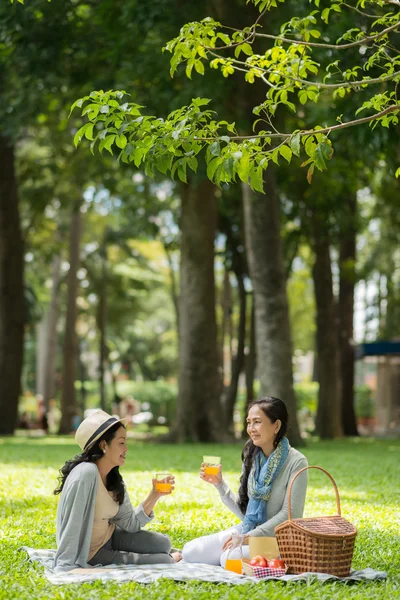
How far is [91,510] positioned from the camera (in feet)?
20.3

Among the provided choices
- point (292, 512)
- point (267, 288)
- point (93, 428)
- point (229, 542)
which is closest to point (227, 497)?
point (229, 542)

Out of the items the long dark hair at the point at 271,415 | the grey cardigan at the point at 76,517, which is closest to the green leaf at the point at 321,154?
the long dark hair at the point at 271,415

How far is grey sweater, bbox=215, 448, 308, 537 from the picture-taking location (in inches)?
255

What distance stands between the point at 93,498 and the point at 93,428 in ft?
1.41

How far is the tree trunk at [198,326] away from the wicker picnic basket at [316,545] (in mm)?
14837

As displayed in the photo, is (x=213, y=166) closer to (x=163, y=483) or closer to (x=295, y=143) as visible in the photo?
(x=295, y=143)

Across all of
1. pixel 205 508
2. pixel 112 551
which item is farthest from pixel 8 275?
pixel 112 551

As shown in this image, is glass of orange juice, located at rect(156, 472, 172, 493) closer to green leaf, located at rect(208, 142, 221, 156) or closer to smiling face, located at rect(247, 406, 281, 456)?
smiling face, located at rect(247, 406, 281, 456)

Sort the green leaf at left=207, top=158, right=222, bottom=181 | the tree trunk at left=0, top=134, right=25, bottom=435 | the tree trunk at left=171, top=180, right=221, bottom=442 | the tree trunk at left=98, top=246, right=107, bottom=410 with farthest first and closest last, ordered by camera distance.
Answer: the tree trunk at left=98, top=246, right=107, bottom=410 < the tree trunk at left=0, top=134, right=25, bottom=435 < the tree trunk at left=171, top=180, right=221, bottom=442 < the green leaf at left=207, top=158, right=222, bottom=181

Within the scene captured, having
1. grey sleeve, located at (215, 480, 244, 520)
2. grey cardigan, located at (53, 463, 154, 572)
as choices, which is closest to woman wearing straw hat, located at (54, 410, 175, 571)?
grey cardigan, located at (53, 463, 154, 572)

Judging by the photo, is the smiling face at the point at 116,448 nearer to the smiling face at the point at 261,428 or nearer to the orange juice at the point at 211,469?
the orange juice at the point at 211,469

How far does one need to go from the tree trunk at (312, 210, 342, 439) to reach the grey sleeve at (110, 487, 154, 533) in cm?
1985

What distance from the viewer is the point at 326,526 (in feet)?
20.5

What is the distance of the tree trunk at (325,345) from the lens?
26297 mm
